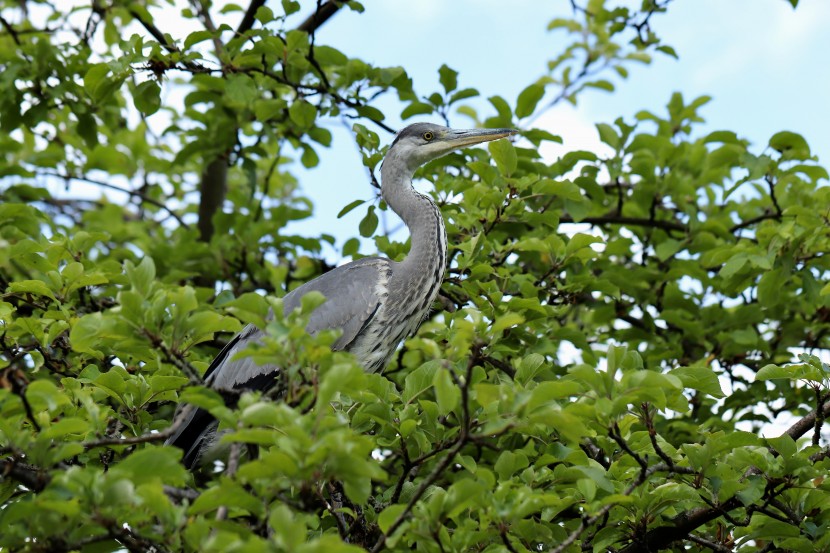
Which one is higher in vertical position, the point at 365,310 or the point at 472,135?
the point at 472,135

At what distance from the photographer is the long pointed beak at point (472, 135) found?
17.7ft

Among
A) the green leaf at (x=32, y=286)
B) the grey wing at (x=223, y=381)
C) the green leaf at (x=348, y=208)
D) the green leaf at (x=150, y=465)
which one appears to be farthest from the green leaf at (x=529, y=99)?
the green leaf at (x=150, y=465)

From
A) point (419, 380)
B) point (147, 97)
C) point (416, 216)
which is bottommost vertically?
point (419, 380)

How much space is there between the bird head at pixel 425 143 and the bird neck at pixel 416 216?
65 millimetres

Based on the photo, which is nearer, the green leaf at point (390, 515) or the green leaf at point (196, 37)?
the green leaf at point (390, 515)

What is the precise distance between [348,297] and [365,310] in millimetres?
113

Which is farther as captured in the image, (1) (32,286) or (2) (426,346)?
(1) (32,286)

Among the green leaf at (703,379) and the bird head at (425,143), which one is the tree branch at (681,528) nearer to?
the green leaf at (703,379)

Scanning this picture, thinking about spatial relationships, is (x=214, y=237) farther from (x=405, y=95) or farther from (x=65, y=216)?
(x=65, y=216)

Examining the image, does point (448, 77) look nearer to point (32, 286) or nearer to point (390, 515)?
point (32, 286)

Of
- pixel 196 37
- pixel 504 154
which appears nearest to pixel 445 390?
pixel 504 154

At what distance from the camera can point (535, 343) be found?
453 cm

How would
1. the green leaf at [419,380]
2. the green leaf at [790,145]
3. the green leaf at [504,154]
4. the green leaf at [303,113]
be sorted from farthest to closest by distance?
the green leaf at [303,113]
the green leaf at [790,145]
the green leaf at [504,154]
the green leaf at [419,380]

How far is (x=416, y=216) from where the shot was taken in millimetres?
5309
